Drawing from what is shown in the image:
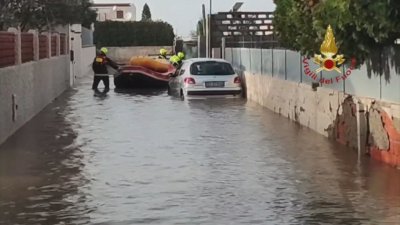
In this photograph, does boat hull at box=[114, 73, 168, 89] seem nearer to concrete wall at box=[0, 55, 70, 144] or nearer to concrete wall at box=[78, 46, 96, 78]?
concrete wall at box=[0, 55, 70, 144]

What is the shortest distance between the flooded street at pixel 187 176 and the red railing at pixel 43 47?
569 cm

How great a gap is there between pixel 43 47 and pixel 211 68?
5.03 meters

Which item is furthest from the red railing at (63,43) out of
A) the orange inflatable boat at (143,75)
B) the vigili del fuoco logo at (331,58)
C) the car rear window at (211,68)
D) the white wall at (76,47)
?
the vigili del fuoco logo at (331,58)

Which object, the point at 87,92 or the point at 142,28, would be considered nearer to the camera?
the point at 87,92

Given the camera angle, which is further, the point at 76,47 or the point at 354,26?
the point at 76,47

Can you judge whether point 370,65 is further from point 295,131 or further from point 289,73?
point 289,73

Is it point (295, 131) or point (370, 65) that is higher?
point (370, 65)

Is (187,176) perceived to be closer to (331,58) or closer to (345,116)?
(331,58)

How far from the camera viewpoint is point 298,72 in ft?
66.3

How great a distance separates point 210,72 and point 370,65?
13.4m

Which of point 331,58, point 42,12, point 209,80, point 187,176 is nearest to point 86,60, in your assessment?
point 42,12

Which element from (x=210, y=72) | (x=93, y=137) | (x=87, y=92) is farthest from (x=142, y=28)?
(x=93, y=137)

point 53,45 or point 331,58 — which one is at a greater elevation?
point 53,45

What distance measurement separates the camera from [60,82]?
3061 centimetres
